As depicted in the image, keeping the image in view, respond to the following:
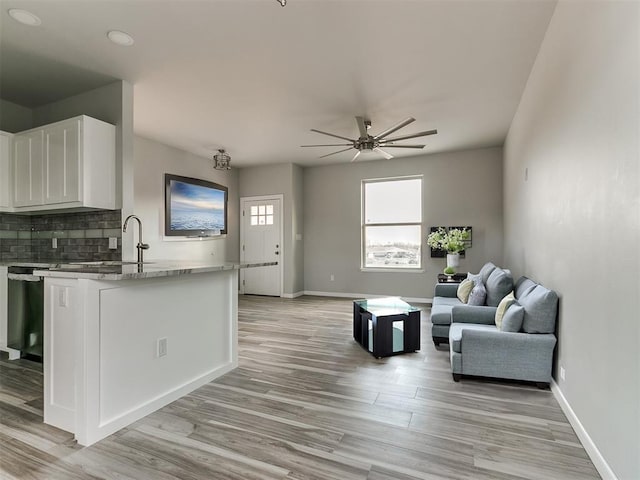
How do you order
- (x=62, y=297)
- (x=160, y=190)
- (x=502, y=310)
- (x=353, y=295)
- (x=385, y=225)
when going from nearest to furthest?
(x=62, y=297), (x=502, y=310), (x=160, y=190), (x=385, y=225), (x=353, y=295)

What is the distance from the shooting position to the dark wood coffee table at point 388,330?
131 inches

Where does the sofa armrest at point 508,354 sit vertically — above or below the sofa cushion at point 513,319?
below

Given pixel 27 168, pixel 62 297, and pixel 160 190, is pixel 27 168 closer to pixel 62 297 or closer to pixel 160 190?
pixel 160 190

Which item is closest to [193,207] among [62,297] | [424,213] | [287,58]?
[287,58]

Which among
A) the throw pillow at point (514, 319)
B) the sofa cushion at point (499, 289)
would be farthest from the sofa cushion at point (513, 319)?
the sofa cushion at point (499, 289)

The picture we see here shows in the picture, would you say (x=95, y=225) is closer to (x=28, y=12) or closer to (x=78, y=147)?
(x=78, y=147)

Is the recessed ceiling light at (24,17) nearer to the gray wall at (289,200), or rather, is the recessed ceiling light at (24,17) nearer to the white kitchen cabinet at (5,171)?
the white kitchen cabinet at (5,171)

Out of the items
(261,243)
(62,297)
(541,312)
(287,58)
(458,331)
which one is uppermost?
(287,58)

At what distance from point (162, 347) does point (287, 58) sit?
262 cm

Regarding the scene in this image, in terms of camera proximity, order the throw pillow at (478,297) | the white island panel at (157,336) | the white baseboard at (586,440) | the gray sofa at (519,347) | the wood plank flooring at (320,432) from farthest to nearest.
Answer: the throw pillow at (478,297)
the gray sofa at (519,347)
the white island panel at (157,336)
the wood plank flooring at (320,432)
the white baseboard at (586,440)

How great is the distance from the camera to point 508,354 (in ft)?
8.53

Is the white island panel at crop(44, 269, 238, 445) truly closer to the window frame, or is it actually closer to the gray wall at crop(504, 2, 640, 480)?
the gray wall at crop(504, 2, 640, 480)

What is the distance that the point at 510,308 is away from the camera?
107 inches

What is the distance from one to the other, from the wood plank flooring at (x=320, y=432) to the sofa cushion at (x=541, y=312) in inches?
19.5
